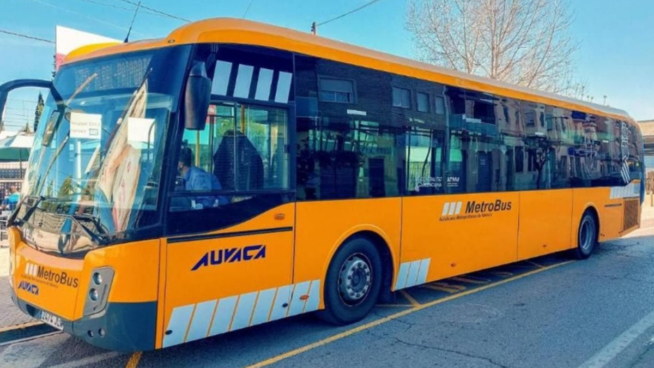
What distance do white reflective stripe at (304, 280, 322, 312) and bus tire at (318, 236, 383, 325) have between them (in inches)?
6.4

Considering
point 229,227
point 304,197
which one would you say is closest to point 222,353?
point 229,227

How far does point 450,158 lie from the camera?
281 inches

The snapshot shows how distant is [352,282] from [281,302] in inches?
42.9

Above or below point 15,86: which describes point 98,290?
below

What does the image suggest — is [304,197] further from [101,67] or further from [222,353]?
[101,67]

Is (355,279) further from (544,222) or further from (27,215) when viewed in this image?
(544,222)

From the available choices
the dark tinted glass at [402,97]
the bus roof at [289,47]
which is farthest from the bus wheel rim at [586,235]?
the dark tinted glass at [402,97]

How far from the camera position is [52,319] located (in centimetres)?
441

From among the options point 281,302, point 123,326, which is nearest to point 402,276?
point 281,302

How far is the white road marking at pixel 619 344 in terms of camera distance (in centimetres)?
480

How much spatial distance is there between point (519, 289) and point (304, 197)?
434 centimetres

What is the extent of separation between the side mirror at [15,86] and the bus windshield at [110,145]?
0.33 meters

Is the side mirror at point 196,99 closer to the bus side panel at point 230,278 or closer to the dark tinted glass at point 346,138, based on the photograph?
the bus side panel at point 230,278

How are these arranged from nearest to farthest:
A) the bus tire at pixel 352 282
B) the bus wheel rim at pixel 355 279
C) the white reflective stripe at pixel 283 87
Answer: the white reflective stripe at pixel 283 87 → the bus tire at pixel 352 282 → the bus wheel rim at pixel 355 279
